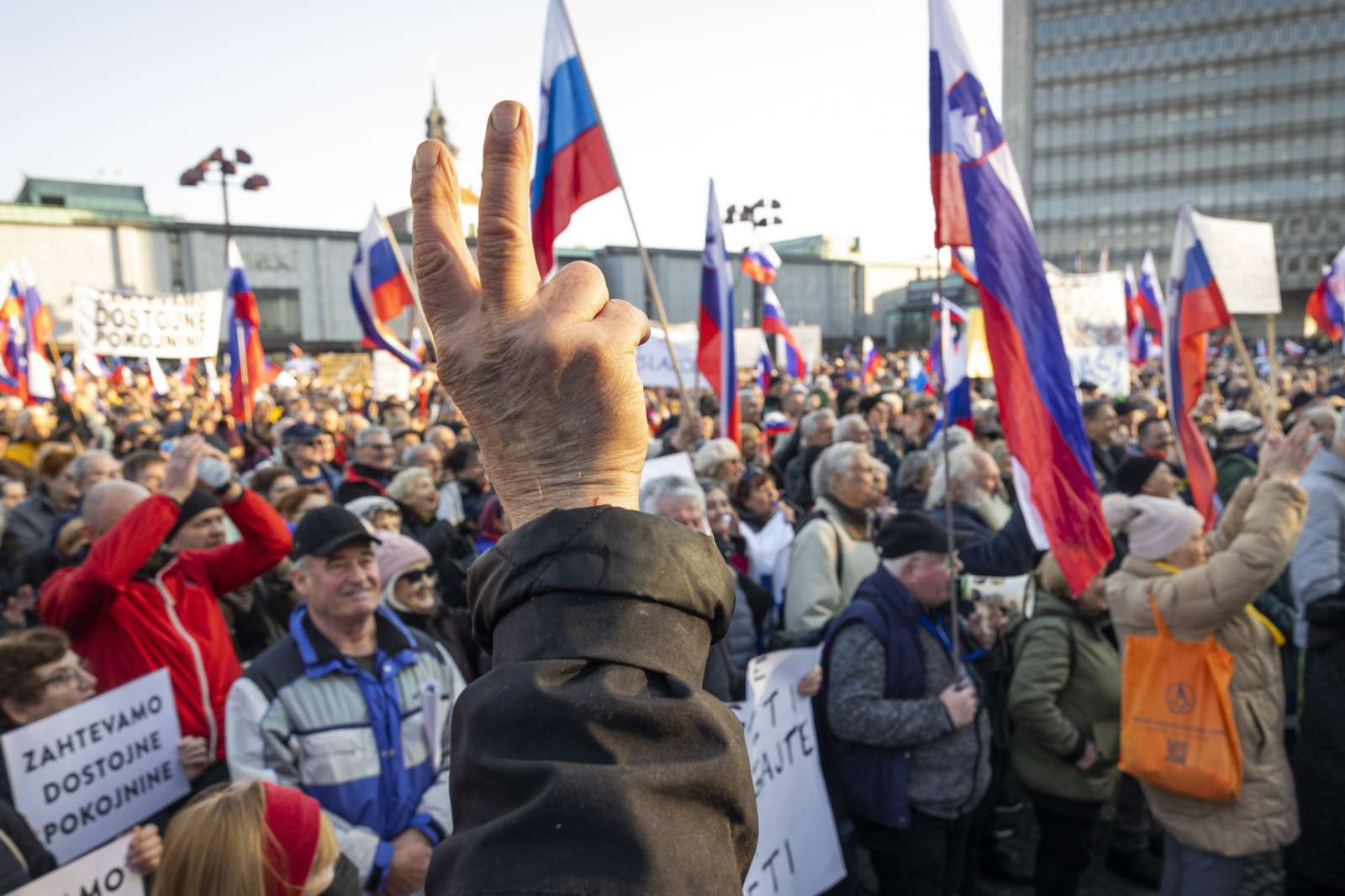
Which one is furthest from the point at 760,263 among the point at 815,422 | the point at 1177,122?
the point at 1177,122

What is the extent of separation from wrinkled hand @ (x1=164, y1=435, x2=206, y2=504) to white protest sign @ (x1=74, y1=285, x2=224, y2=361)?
8851 millimetres

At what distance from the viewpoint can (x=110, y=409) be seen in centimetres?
1476

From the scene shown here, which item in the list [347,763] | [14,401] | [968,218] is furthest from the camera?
[14,401]

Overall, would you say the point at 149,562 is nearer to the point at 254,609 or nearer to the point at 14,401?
the point at 254,609

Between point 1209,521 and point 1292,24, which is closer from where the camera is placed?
point 1209,521

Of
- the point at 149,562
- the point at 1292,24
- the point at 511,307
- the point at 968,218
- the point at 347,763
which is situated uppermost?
the point at 1292,24

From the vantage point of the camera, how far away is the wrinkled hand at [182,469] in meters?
3.46

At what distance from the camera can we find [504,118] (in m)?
0.94

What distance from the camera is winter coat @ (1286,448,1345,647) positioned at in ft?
15.3

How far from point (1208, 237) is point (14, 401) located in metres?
14.3

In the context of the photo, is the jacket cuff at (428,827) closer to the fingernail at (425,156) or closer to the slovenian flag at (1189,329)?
the fingernail at (425,156)

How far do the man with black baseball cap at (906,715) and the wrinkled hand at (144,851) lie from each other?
2225mm

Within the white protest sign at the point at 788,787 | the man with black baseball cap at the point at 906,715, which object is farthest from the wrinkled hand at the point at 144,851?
the man with black baseball cap at the point at 906,715

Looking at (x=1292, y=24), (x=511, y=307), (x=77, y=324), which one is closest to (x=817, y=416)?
(x=511, y=307)
